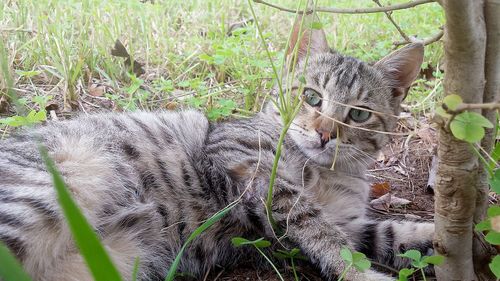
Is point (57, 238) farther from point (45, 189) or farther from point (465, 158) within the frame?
point (465, 158)

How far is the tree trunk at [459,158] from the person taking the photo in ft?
4.33

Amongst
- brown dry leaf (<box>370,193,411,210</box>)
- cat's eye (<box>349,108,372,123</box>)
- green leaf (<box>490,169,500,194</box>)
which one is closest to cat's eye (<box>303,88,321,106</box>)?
cat's eye (<box>349,108,372,123</box>)

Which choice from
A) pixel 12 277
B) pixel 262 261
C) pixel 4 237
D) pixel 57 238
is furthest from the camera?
pixel 262 261

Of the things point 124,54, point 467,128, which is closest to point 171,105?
point 124,54

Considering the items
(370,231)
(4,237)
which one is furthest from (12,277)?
(370,231)

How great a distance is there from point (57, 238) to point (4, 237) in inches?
7.4

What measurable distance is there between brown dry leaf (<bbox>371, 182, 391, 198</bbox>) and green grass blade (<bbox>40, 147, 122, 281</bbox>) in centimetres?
252

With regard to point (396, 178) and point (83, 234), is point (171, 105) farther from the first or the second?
point (83, 234)

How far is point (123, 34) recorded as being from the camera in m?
4.38

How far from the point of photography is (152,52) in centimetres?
422

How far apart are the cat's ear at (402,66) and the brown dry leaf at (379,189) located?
590 mm

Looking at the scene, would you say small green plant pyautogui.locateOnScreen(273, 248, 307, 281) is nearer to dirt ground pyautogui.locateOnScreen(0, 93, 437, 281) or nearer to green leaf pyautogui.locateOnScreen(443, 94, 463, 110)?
dirt ground pyautogui.locateOnScreen(0, 93, 437, 281)

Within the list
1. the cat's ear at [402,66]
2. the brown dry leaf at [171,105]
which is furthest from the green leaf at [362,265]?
the brown dry leaf at [171,105]

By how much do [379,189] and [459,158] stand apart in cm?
167
